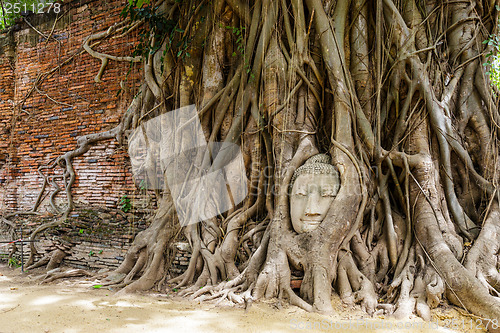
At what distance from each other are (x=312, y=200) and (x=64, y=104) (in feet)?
15.8

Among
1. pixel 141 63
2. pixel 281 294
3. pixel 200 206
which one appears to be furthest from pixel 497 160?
pixel 141 63

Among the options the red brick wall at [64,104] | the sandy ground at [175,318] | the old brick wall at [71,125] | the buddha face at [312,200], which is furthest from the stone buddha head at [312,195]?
the red brick wall at [64,104]

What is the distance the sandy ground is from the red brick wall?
241 centimetres

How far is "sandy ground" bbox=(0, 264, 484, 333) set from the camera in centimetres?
A: 243

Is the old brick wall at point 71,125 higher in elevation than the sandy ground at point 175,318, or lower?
higher

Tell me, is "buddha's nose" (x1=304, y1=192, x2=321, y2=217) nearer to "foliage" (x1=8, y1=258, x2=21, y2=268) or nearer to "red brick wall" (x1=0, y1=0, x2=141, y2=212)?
"red brick wall" (x1=0, y1=0, x2=141, y2=212)

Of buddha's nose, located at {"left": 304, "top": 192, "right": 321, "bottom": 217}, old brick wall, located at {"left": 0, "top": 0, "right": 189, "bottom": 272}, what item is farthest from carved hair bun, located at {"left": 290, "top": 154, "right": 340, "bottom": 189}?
old brick wall, located at {"left": 0, "top": 0, "right": 189, "bottom": 272}

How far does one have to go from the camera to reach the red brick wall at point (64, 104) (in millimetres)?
5391

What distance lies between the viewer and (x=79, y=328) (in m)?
2.42

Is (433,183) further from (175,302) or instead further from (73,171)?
(73,171)

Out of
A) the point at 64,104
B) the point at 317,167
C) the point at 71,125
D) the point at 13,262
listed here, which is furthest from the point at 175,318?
the point at 64,104

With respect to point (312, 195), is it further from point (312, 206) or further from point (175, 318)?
point (175, 318)

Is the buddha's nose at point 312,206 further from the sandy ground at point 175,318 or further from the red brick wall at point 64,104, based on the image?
the red brick wall at point 64,104

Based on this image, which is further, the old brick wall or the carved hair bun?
the old brick wall
